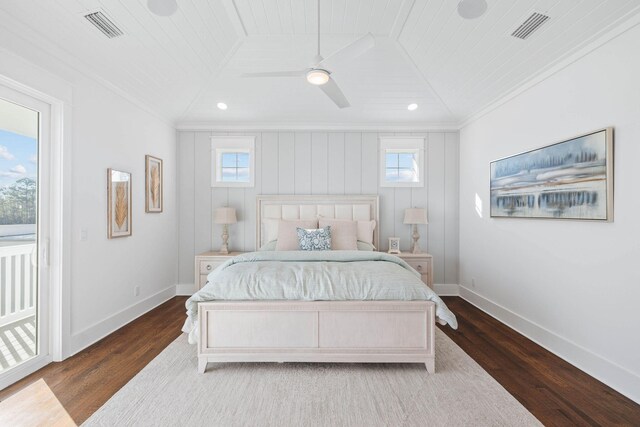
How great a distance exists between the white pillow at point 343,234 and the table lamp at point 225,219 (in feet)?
4.34

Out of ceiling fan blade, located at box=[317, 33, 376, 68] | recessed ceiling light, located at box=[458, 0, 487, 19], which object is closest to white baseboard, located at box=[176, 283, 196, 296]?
ceiling fan blade, located at box=[317, 33, 376, 68]

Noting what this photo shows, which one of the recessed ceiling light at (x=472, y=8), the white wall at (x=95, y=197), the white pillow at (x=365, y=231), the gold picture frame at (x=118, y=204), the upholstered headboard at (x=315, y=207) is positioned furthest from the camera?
the upholstered headboard at (x=315, y=207)

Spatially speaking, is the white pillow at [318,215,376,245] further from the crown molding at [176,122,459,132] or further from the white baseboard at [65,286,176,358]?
the white baseboard at [65,286,176,358]

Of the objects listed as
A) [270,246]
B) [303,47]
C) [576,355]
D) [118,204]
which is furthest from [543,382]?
[118,204]

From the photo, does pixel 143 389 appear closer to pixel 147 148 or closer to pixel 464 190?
pixel 147 148

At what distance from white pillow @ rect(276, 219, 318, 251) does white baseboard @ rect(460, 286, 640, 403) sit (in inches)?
99.6

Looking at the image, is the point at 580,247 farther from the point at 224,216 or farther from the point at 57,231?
the point at 57,231

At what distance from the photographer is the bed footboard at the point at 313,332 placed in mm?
2537

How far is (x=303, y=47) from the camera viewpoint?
344cm

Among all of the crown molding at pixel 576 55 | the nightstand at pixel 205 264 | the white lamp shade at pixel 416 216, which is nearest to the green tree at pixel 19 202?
the nightstand at pixel 205 264

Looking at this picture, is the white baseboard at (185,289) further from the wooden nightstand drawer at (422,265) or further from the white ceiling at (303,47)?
the wooden nightstand drawer at (422,265)

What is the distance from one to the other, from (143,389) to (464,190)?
450cm

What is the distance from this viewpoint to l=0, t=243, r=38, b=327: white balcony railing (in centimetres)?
238

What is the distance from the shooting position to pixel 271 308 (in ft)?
8.36
